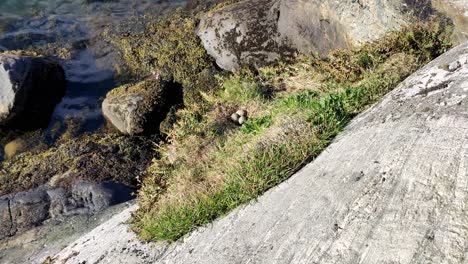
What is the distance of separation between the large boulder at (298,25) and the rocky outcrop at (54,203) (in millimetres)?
4894

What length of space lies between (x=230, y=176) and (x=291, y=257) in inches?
71.3

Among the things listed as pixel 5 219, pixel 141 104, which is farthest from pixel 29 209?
pixel 141 104

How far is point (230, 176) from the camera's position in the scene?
20.8 feet

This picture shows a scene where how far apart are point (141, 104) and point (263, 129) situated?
574cm

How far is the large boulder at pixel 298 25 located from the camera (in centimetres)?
904

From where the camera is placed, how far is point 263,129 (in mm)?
7254

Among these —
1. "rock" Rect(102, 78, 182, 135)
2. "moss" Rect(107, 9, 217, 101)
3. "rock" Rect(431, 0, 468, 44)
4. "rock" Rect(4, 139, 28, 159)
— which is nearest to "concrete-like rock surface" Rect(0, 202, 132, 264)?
"rock" Rect(102, 78, 182, 135)

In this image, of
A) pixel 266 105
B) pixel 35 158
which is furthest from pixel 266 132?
pixel 35 158

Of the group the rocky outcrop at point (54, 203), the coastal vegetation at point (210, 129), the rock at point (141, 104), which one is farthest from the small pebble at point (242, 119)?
the rock at point (141, 104)

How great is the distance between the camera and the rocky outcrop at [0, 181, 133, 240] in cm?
911

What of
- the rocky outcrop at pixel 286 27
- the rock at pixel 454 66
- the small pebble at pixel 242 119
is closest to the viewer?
the rock at pixel 454 66

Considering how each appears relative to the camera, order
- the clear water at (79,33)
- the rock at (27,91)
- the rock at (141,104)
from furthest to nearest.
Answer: the clear water at (79,33) < the rock at (27,91) < the rock at (141,104)

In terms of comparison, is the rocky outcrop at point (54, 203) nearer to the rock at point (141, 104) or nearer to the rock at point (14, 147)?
the rock at point (141, 104)

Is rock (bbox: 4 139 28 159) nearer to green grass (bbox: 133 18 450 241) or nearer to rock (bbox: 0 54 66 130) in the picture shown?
rock (bbox: 0 54 66 130)
